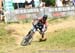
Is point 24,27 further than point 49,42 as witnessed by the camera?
Yes

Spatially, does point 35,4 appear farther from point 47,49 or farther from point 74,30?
point 47,49

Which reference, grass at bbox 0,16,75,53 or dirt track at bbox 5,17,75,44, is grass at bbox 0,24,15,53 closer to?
grass at bbox 0,16,75,53

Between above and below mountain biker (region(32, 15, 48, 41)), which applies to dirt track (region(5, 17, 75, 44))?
below

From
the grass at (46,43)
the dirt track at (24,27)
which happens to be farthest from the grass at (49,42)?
the dirt track at (24,27)

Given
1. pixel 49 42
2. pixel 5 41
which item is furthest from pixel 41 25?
pixel 5 41

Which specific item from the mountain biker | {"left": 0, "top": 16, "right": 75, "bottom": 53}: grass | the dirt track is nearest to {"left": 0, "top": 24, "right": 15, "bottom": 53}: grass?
{"left": 0, "top": 16, "right": 75, "bottom": 53}: grass

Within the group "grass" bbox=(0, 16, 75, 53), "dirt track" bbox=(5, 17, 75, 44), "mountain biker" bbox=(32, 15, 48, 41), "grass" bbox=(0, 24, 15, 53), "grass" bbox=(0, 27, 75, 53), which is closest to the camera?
"grass" bbox=(0, 16, 75, 53)

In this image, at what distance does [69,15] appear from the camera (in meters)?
25.1

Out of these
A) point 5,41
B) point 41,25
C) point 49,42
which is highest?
point 41,25

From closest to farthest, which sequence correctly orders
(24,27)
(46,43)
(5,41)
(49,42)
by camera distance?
(46,43) → (49,42) → (5,41) → (24,27)

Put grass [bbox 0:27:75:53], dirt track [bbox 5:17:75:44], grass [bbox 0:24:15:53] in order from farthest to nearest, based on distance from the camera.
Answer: dirt track [bbox 5:17:75:44]
grass [bbox 0:24:15:53]
grass [bbox 0:27:75:53]

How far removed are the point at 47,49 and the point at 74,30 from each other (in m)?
3.52

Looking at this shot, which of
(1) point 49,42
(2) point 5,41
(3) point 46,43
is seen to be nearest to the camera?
(3) point 46,43

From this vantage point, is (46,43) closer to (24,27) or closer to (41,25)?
(41,25)
